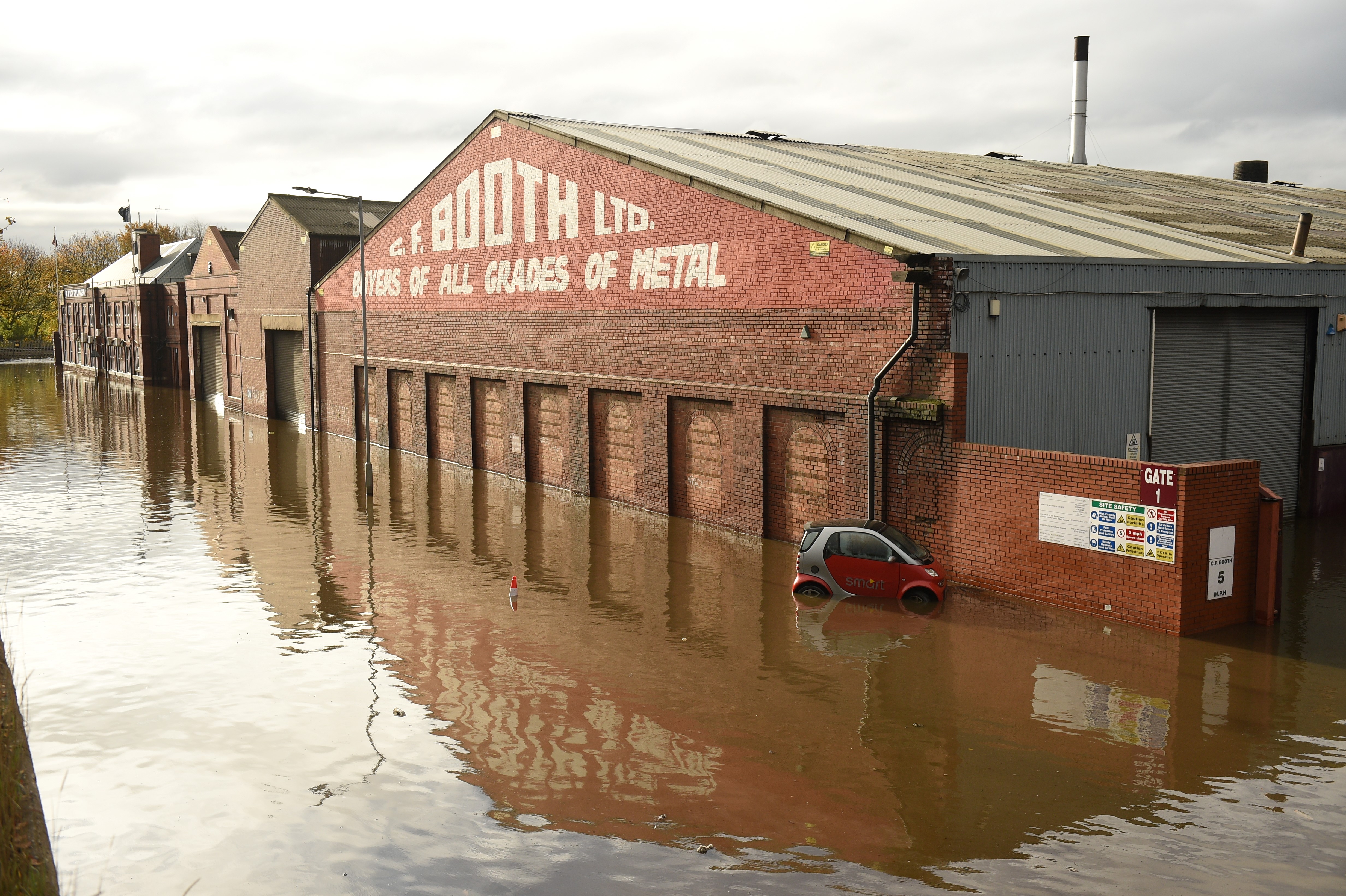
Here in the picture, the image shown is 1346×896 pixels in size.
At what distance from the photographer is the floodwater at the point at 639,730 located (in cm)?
938

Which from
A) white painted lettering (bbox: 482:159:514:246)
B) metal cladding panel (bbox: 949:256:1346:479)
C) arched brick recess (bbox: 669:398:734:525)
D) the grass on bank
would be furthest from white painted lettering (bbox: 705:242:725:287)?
the grass on bank

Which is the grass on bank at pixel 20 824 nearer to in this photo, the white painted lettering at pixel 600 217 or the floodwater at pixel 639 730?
the floodwater at pixel 639 730

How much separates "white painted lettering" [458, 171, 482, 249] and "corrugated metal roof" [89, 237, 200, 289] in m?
43.9

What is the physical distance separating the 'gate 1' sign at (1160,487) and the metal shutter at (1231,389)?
22.9 feet

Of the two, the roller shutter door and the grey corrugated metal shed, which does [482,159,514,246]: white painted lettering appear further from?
the roller shutter door

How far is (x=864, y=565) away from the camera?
59.3ft

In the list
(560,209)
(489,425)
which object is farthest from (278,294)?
(560,209)

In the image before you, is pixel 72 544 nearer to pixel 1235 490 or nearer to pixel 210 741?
pixel 210 741

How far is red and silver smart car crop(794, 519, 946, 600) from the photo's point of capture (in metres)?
17.8

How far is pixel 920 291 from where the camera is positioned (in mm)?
19094

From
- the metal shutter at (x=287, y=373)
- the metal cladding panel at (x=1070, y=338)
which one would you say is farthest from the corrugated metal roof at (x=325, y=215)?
the metal cladding panel at (x=1070, y=338)

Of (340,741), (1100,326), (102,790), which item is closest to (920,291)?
(1100,326)

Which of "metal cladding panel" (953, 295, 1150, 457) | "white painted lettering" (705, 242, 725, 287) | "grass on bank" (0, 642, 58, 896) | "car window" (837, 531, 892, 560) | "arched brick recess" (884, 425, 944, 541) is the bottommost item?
"grass on bank" (0, 642, 58, 896)

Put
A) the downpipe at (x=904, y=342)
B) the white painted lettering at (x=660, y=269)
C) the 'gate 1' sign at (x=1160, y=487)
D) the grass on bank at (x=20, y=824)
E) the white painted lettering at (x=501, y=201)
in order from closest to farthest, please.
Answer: the grass on bank at (x=20, y=824), the 'gate 1' sign at (x=1160, y=487), the downpipe at (x=904, y=342), the white painted lettering at (x=660, y=269), the white painted lettering at (x=501, y=201)
